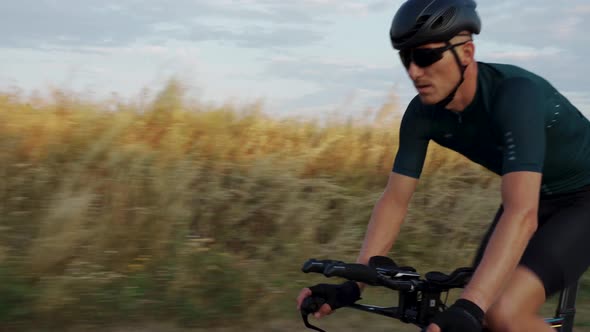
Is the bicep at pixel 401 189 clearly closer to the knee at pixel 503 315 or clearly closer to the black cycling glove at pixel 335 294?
the black cycling glove at pixel 335 294

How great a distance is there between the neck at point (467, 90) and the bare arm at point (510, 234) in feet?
1.42

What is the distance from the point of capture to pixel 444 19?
105 inches

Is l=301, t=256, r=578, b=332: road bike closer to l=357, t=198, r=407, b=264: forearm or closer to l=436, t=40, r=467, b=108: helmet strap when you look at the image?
l=357, t=198, r=407, b=264: forearm

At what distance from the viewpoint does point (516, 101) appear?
2600 mm

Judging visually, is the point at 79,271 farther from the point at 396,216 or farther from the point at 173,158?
the point at 396,216

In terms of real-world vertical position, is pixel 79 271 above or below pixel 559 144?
below

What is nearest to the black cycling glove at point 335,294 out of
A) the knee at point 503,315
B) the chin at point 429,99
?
the knee at point 503,315

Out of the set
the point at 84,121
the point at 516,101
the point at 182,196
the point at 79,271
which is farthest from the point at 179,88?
the point at 516,101

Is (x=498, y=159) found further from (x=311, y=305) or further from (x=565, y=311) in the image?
(x=311, y=305)

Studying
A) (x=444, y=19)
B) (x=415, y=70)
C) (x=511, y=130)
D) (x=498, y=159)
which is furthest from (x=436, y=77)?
(x=498, y=159)

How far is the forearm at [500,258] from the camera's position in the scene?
2.34 metres

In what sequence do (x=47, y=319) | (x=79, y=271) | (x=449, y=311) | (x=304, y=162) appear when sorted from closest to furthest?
1. (x=449, y=311)
2. (x=47, y=319)
3. (x=79, y=271)
4. (x=304, y=162)

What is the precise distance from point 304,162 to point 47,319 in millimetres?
3413

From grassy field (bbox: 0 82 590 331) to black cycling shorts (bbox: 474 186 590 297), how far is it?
260 cm
